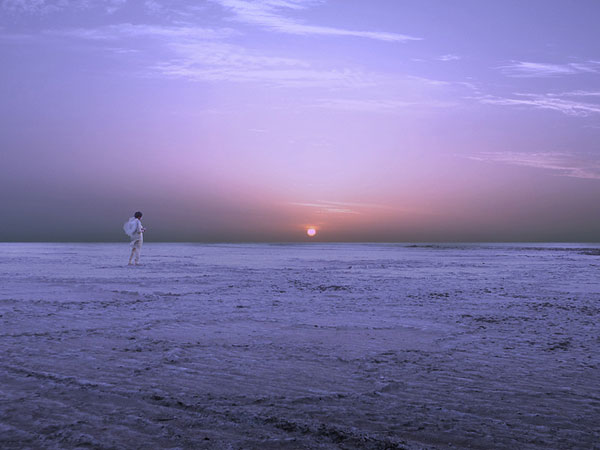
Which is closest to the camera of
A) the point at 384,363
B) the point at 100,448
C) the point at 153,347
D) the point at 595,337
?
the point at 100,448

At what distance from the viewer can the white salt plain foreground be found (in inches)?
134

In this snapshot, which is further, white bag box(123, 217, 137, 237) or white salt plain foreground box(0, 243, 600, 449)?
white bag box(123, 217, 137, 237)

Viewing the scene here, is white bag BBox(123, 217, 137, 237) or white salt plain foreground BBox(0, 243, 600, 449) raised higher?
white bag BBox(123, 217, 137, 237)

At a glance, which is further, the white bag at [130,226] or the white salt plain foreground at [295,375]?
the white bag at [130,226]

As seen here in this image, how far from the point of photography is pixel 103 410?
12.3ft

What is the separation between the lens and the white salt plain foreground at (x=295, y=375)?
134 inches

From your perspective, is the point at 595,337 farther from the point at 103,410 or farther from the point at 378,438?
the point at 103,410

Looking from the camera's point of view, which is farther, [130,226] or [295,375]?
[130,226]

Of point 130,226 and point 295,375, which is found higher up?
point 130,226

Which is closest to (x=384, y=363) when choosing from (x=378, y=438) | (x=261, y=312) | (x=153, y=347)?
(x=378, y=438)

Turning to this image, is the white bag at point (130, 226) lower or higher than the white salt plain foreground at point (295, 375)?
higher

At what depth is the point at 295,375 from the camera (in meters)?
4.83

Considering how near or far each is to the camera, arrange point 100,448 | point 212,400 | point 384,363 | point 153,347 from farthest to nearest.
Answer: point 153,347 < point 384,363 < point 212,400 < point 100,448

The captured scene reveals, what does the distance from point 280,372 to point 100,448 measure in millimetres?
2115
